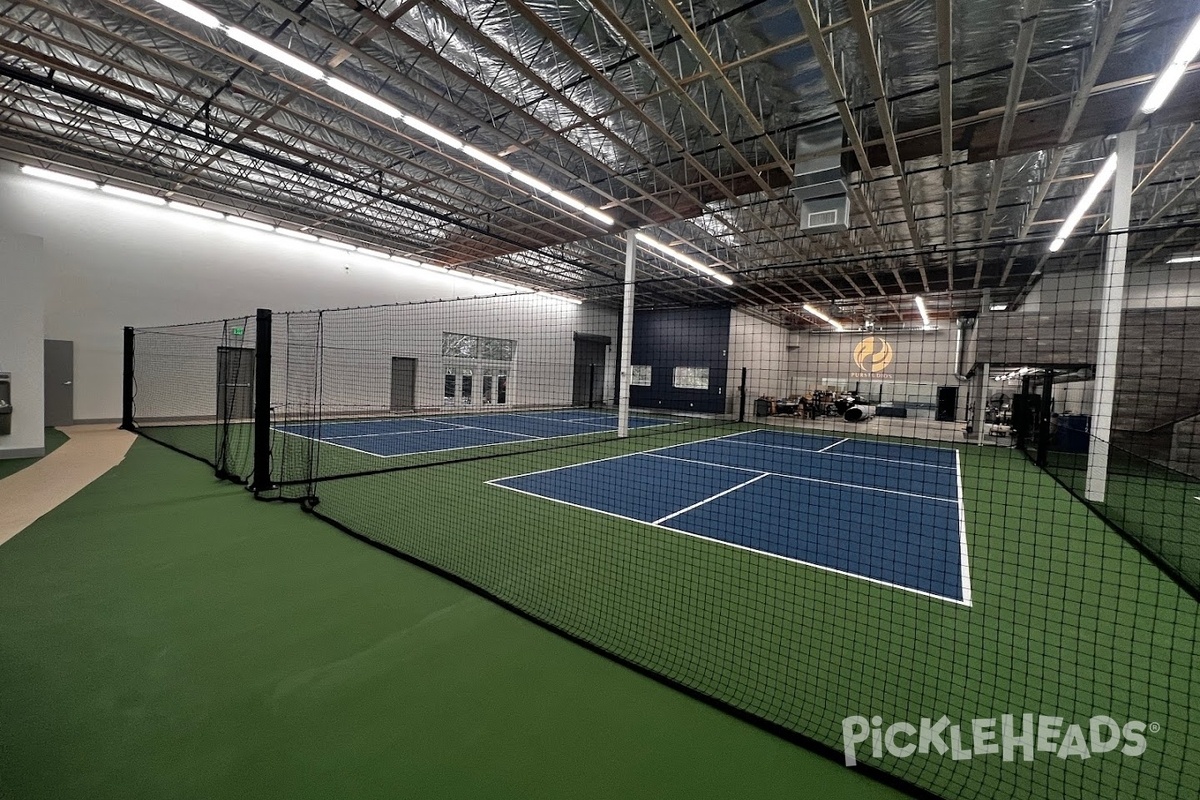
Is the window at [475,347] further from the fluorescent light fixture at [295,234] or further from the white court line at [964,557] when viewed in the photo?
the white court line at [964,557]

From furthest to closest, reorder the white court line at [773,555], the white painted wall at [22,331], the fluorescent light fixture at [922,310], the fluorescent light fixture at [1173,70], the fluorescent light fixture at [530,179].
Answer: the fluorescent light fixture at [922,310] < the fluorescent light fixture at [530,179] < the white painted wall at [22,331] < the fluorescent light fixture at [1173,70] < the white court line at [773,555]

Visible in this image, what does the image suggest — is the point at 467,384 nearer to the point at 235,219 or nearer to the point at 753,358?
the point at 235,219

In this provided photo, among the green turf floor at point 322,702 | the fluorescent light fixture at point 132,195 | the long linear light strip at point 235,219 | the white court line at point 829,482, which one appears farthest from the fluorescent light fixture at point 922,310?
the fluorescent light fixture at point 132,195

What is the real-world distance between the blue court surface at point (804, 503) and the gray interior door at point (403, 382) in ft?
34.4

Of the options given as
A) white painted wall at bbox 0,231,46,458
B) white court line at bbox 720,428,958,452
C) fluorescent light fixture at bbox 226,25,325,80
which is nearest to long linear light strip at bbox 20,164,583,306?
fluorescent light fixture at bbox 226,25,325,80

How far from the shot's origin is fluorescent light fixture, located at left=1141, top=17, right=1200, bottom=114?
4.74m

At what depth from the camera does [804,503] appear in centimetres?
700

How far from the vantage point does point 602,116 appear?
7.09 m

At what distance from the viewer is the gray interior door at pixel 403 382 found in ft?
56.5

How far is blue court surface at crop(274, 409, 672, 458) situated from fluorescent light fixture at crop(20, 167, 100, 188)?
24.0 ft

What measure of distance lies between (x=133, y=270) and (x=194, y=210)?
2.27 m

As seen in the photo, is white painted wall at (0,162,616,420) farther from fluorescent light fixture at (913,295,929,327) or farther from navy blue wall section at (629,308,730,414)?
A: fluorescent light fixture at (913,295,929,327)

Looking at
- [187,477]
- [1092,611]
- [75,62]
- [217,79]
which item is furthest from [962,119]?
[75,62]

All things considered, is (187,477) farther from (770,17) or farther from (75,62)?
(770,17)
